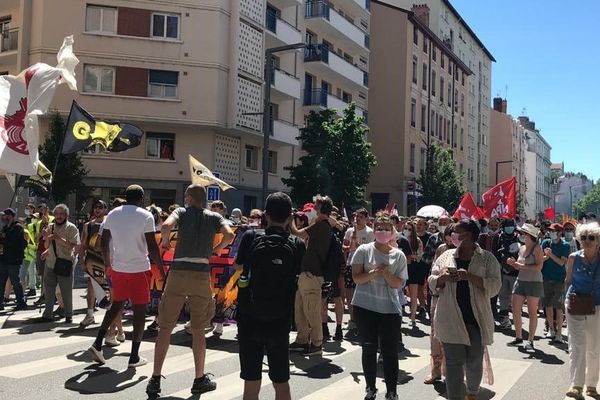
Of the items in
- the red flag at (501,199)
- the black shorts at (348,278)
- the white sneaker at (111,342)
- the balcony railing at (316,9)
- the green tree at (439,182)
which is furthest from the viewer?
the green tree at (439,182)

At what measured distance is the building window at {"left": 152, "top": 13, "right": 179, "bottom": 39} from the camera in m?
28.8

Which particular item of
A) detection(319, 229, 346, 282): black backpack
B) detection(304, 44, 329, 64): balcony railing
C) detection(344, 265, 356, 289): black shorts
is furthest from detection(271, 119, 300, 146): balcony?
detection(319, 229, 346, 282): black backpack

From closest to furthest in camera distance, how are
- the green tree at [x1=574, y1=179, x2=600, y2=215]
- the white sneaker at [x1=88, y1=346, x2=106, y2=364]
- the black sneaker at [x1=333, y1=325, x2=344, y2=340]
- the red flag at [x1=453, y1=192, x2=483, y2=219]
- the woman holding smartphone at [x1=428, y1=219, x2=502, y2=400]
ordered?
the woman holding smartphone at [x1=428, y1=219, x2=502, y2=400]
the white sneaker at [x1=88, y1=346, x2=106, y2=364]
the black sneaker at [x1=333, y1=325, x2=344, y2=340]
the red flag at [x1=453, y1=192, x2=483, y2=219]
the green tree at [x1=574, y1=179, x2=600, y2=215]

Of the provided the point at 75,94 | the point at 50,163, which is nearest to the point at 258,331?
the point at 50,163

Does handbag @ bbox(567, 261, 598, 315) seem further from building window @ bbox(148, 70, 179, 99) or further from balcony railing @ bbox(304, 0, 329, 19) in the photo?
balcony railing @ bbox(304, 0, 329, 19)

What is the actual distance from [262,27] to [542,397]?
28318 millimetres

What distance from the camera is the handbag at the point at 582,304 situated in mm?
6523

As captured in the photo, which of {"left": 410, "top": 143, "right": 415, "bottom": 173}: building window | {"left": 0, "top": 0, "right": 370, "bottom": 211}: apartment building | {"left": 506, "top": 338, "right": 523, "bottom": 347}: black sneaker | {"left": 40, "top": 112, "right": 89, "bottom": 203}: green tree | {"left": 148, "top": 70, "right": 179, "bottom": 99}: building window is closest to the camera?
{"left": 506, "top": 338, "right": 523, "bottom": 347}: black sneaker

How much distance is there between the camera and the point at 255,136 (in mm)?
31672

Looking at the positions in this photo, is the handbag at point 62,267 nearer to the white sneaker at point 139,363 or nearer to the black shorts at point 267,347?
the white sneaker at point 139,363

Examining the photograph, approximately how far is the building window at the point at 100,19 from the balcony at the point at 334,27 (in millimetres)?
13505

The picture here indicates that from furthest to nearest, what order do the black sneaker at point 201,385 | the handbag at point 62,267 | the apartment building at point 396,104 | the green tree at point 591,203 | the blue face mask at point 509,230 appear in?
1. the green tree at point 591,203
2. the apartment building at point 396,104
3. the blue face mask at point 509,230
4. the handbag at point 62,267
5. the black sneaker at point 201,385

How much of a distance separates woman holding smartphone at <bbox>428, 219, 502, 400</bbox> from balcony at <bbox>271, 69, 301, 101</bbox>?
28.3m

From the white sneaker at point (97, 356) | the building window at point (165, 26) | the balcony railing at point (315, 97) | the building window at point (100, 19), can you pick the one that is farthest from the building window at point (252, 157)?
the white sneaker at point (97, 356)
